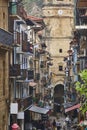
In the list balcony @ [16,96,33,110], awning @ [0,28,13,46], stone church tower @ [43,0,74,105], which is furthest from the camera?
stone church tower @ [43,0,74,105]

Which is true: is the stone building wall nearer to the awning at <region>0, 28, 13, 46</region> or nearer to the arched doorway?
the arched doorway

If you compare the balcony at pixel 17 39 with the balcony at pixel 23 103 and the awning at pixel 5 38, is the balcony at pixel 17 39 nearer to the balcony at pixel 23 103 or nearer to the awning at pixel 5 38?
the balcony at pixel 23 103

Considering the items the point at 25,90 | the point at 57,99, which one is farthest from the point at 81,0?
the point at 57,99

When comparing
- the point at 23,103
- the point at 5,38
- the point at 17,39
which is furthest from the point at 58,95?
the point at 5,38

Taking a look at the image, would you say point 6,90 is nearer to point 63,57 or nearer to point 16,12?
point 16,12

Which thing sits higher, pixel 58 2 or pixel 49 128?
pixel 58 2

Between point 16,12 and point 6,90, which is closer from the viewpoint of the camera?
point 6,90

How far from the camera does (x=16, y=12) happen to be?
4034cm

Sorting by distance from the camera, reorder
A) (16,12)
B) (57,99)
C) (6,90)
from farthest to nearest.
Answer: (57,99), (16,12), (6,90)

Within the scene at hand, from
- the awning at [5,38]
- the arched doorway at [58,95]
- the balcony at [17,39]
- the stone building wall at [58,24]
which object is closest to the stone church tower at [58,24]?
the stone building wall at [58,24]

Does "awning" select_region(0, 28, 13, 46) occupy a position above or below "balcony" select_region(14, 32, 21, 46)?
above

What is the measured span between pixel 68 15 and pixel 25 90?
50.4 meters

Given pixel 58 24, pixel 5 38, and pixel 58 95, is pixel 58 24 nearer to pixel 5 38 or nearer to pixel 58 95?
pixel 58 95

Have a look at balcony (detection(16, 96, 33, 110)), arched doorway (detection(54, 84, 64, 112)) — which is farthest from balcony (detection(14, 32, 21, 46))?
arched doorway (detection(54, 84, 64, 112))
